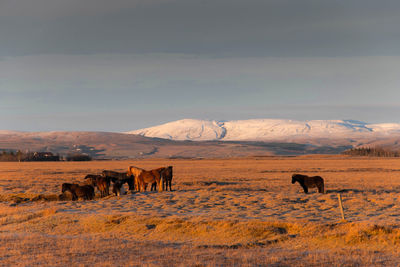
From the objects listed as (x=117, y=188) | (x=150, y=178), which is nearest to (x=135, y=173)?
(x=150, y=178)

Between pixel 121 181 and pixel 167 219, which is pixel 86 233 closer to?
pixel 167 219

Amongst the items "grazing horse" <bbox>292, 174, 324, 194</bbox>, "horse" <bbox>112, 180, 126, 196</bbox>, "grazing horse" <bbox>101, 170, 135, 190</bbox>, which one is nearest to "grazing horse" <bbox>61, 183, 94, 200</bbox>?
"horse" <bbox>112, 180, 126, 196</bbox>

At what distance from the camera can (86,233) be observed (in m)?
15.9

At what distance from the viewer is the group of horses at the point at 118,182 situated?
940 inches

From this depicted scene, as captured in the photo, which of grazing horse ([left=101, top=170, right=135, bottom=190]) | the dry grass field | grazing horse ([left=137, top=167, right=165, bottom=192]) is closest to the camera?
the dry grass field

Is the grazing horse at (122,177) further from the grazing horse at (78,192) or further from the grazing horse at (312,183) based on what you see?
the grazing horse at (312,183)

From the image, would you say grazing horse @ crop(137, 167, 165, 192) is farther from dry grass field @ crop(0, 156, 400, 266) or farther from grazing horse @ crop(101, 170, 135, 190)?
dry grass field @ crop(0, 156, 400, 266)

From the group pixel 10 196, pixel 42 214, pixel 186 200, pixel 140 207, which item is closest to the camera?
pixel 42 214

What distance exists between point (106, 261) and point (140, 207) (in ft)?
29.7

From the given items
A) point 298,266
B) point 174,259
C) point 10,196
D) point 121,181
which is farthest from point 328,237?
point 10,196

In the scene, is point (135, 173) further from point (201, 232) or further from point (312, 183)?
point (201, 232)

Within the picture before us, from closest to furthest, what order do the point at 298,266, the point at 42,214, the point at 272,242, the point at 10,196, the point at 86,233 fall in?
the point at 298,266
the point at 272,242
the point at 86,233
the point at 42,214
the point at 10,196

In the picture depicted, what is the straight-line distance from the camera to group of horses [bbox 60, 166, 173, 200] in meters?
23.9

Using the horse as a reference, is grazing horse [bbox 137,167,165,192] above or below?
above
